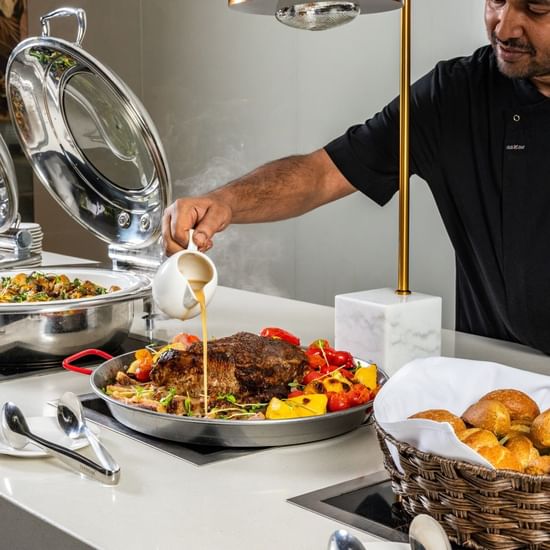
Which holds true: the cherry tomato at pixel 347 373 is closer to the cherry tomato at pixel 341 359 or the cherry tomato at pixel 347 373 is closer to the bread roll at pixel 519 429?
the cherry tomato at pixel 341 359

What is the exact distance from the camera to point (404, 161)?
145 centimetres

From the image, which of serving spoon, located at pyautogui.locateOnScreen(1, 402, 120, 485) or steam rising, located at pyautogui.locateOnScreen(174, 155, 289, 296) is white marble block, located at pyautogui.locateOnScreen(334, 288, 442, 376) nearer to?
serving spoon, located at pyautogui.locateOnScreen(1, 402, 120, 485)

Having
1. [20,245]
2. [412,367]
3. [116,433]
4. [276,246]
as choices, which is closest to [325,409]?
[412,367]

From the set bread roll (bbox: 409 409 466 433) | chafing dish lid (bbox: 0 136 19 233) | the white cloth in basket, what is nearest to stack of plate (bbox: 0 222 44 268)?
chafing dish lid (bbox: 0 136 19 233)

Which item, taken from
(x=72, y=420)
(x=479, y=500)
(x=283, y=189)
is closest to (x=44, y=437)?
(x=72, y=420)

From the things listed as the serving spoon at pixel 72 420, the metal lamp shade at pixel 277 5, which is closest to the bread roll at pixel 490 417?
the serving spoon at pixel 72 420

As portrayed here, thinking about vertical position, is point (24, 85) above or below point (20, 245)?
above

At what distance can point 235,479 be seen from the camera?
108 cm

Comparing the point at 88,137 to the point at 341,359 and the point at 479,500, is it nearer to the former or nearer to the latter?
the point at 341,359

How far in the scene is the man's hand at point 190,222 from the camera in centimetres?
166

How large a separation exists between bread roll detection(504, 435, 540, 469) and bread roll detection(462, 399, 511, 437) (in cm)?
4

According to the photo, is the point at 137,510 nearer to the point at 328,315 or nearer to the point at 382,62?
the point at 328,315

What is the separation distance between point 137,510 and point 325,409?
0.32 meters

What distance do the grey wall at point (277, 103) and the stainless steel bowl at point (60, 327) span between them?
7.31ft
